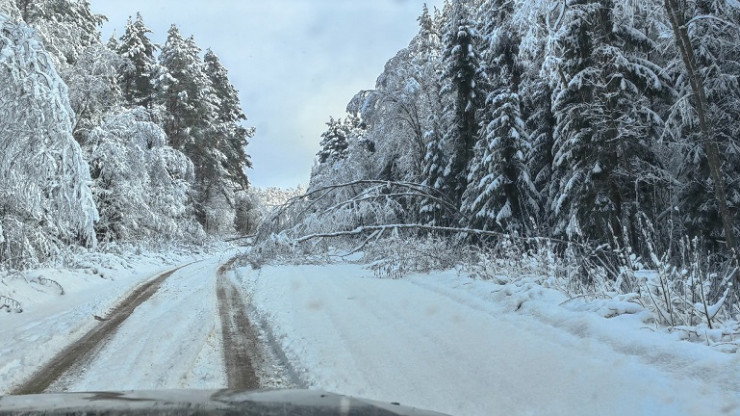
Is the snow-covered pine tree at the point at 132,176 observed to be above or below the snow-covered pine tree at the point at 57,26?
below

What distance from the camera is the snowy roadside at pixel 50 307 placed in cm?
495

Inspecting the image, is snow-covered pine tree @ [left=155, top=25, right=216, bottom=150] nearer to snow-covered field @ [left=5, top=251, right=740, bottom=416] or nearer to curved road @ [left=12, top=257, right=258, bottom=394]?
snow-covered field @ [left=5, top=251, right=740, bottom=416]

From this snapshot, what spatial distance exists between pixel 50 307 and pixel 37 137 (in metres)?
3.39

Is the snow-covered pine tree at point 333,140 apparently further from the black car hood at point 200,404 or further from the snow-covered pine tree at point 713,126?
the black car hood at point 200,404

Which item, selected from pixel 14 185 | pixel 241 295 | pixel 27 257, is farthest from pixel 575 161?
pixel 27 257

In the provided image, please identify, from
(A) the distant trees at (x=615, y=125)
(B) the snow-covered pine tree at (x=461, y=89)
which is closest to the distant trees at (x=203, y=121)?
(B) the snow-covered pine tree at (x=461, y=89)

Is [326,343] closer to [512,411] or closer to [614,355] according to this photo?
[512,411]

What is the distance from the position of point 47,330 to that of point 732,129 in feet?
45.3

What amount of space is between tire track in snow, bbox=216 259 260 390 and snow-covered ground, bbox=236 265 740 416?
13.0 inches

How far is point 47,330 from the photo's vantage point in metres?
6.18

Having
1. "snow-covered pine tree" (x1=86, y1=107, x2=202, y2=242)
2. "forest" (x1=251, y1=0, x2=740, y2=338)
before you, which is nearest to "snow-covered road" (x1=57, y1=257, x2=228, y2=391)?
"forest" (x1=251, y1=0, x2=740, y2=338)

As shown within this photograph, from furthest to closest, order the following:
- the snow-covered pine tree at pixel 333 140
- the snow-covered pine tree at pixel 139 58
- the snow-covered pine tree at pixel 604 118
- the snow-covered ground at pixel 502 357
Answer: the snow-covered pine tree at pixel 333 140, the snow-covered pine tree at pixel 139 58, the snow-covered pine tree at pixel 604 118, the snow-covered ground at pixel 502 357

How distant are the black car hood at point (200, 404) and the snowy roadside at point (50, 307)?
2601mm

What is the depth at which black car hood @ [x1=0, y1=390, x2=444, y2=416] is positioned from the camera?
1.96 m
